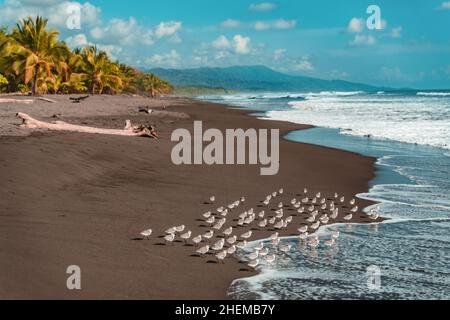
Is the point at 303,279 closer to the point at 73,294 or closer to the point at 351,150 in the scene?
the point at 73,294

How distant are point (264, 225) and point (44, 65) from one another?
171ft

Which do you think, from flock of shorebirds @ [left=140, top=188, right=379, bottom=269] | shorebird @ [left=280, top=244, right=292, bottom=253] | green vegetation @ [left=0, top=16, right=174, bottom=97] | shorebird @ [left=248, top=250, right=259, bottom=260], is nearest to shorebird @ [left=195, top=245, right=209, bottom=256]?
flock of shorebirds @ [left=140, top=188, right=379, bottom=269]

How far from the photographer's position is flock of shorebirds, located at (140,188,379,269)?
10.2 m

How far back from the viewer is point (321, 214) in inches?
556

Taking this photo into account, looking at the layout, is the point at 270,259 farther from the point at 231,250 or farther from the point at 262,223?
the point at 262,223

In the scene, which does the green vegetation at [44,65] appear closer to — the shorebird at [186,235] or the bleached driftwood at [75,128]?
the bleached driftwood at [75,128]

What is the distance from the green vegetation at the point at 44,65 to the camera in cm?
5784

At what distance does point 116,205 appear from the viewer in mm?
12953

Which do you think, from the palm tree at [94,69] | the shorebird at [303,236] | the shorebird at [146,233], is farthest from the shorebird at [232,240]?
the palm tree at [94,69]

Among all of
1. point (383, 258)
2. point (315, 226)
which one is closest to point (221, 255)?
point (383, 258)

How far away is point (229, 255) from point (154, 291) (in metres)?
2.44
